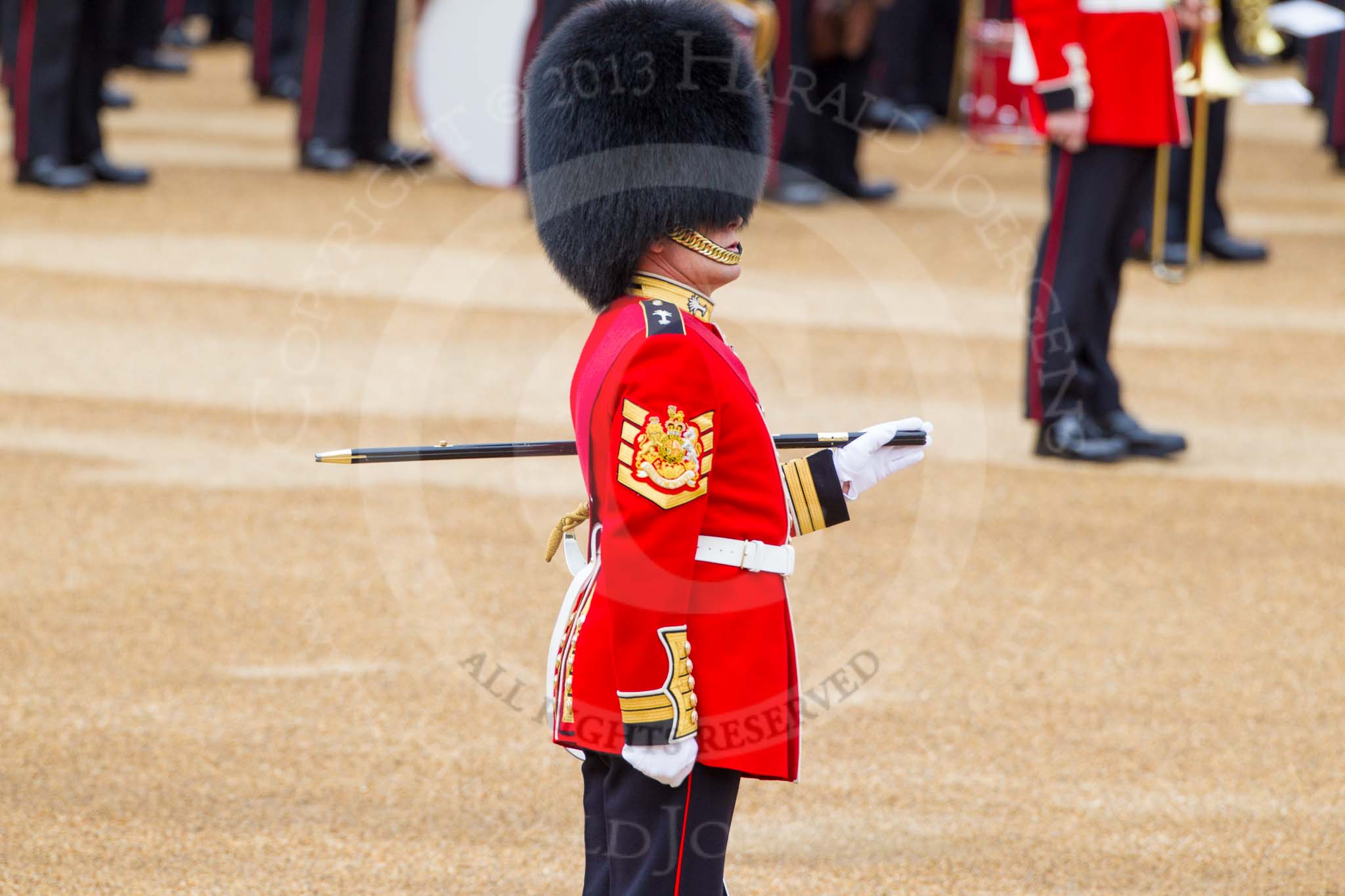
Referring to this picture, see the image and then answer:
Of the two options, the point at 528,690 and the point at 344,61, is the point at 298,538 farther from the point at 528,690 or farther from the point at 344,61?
the point at 344,61

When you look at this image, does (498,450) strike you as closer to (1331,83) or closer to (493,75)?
(493,75)

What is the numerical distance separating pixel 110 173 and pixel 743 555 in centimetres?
625

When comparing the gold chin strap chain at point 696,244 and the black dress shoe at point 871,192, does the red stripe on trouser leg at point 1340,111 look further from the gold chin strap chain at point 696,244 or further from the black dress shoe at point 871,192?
the gold chin strap chain at point 696,244

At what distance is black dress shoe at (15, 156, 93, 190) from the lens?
24.4 feet

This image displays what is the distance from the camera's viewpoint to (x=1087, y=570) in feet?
12.8

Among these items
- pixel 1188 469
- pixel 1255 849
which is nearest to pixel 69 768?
pixel 1255 849

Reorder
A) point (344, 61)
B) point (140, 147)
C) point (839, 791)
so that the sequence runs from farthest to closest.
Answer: point (140, 147)
point (344, 61)
point (839, 791)

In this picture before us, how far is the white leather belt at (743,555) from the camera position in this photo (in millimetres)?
1959

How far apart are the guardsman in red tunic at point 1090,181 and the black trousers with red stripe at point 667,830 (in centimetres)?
280

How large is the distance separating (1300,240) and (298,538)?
508cm

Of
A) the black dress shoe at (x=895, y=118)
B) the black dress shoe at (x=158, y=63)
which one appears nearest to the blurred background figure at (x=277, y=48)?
the black dress shoe at (x=158, y=63)

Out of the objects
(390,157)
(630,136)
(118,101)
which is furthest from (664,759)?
(118,101)

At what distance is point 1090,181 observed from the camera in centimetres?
454

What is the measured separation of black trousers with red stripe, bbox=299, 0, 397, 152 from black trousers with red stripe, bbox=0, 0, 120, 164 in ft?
3.08
